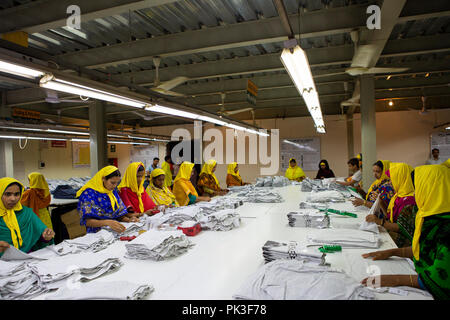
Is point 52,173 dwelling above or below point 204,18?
below

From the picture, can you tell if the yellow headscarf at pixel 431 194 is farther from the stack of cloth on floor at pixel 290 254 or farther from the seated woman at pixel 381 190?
the seated woman at pixel 381 190

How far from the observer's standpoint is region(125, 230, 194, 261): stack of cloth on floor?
201cm

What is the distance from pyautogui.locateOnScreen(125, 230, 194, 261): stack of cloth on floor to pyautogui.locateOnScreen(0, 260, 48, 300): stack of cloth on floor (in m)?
0.60

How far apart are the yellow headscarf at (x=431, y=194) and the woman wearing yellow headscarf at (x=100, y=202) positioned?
2.69 metres

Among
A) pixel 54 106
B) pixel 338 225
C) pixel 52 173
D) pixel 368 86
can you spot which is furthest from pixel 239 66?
pixel 52 173

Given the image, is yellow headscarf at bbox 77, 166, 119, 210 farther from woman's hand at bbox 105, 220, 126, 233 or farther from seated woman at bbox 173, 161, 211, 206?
seated woman at bbox 173, 161, 211, 206

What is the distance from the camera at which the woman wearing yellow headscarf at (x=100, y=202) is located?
3.17 meters

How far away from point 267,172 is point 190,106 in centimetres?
803

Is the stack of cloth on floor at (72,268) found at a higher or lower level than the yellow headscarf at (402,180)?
lower

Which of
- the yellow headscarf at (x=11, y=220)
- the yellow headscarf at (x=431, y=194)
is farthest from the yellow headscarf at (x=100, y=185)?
the yellow headscarf at (x=431, y=194)

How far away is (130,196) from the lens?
404 centimetres

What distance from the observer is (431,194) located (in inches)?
66.6
